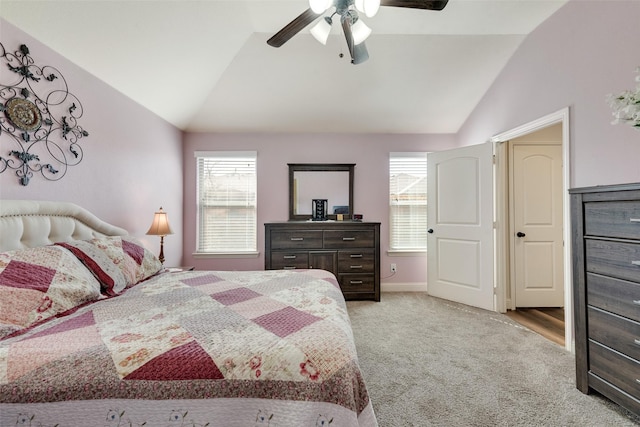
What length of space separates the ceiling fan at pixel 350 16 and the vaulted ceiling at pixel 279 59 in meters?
0.76

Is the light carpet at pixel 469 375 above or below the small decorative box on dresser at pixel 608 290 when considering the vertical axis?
below

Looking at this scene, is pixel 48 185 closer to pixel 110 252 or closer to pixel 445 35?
pixel 110 252

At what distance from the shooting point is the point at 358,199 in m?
3.81

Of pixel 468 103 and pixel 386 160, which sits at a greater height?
pixel 468 103

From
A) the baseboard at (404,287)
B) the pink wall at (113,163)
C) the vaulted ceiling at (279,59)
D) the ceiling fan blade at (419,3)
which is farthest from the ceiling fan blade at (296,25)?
the baseboard at (404,287)

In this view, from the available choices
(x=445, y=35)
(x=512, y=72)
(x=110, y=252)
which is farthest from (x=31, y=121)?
(x=512, y=72)

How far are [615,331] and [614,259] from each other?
1.32ft

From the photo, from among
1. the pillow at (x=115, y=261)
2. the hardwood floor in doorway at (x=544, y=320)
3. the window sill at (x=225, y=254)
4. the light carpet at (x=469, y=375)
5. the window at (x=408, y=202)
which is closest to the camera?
the light carpet at (x=469, y=375)

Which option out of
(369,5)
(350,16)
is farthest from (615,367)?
(350,16)

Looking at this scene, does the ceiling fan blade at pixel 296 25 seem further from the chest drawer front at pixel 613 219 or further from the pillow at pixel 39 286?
the chest drawer front at pixel 613 219

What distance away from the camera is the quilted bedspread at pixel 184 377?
79 centimetres

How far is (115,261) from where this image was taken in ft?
5.69

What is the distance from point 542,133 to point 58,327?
180 inches

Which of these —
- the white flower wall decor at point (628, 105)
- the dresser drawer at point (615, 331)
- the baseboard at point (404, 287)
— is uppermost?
the white flower wall decor at point (628, 105)
